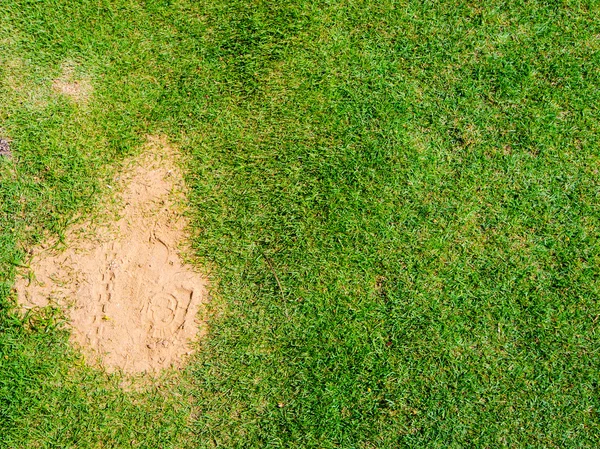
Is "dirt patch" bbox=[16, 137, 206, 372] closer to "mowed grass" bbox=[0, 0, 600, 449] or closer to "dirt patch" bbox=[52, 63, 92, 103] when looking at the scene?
"mowed grass" bbox=[0, 0, 600, 449]

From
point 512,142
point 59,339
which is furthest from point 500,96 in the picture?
point 59,339

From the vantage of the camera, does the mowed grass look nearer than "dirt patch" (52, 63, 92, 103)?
Yes

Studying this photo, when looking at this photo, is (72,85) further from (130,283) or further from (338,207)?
(338,207)

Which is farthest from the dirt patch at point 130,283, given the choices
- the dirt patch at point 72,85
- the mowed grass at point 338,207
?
the dirt patch at point 72,85

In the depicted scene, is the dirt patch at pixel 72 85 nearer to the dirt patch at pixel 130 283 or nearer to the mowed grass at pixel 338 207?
the mowed grass at pixel 338 207

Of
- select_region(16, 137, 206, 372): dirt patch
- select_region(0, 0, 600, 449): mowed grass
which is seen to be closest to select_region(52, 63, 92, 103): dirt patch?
select_region(0, 0, 600, 449): mowed grass

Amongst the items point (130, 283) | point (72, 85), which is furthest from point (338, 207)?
point (72, 85)
